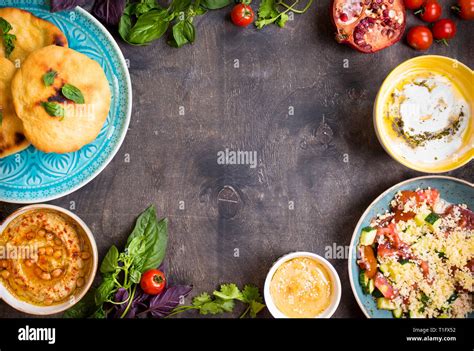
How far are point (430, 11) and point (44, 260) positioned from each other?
7.50 feet

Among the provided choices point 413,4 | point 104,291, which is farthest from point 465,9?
point 104,291

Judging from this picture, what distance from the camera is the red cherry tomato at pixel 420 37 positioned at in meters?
2.72

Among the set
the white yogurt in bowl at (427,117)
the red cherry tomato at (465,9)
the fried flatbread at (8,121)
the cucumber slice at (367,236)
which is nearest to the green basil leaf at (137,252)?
the fried flatbread at (8,121)

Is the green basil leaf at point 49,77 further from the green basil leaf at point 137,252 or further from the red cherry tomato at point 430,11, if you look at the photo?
the red cherry tomato at point 430,11

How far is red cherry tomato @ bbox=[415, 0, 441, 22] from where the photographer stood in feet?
8.93

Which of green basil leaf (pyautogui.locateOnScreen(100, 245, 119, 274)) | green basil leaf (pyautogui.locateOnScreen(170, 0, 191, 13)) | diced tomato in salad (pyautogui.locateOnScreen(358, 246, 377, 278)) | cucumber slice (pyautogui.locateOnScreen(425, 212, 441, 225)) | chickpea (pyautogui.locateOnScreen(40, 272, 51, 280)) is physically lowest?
chickpea (pyautogui.locateOnScreen(40, 272, 51, 280))

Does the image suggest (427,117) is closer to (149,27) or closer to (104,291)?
(149,27)

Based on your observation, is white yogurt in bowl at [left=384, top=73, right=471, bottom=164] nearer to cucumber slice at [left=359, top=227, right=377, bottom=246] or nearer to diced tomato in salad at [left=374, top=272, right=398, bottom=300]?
cucumber slice at [left=359, top=227, right=377, bottom=246]

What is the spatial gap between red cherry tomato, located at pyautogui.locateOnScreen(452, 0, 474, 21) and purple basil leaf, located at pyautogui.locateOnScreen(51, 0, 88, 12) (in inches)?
73.7

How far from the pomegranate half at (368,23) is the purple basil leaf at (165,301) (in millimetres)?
1472

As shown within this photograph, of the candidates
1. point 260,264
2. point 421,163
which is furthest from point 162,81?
point 421,163

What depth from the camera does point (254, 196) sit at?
110 inches

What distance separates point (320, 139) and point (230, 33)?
707mm

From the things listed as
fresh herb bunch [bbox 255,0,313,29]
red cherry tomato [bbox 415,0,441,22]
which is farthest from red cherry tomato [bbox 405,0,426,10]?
fresh herb bunch [bbox 255,0,313,29]
